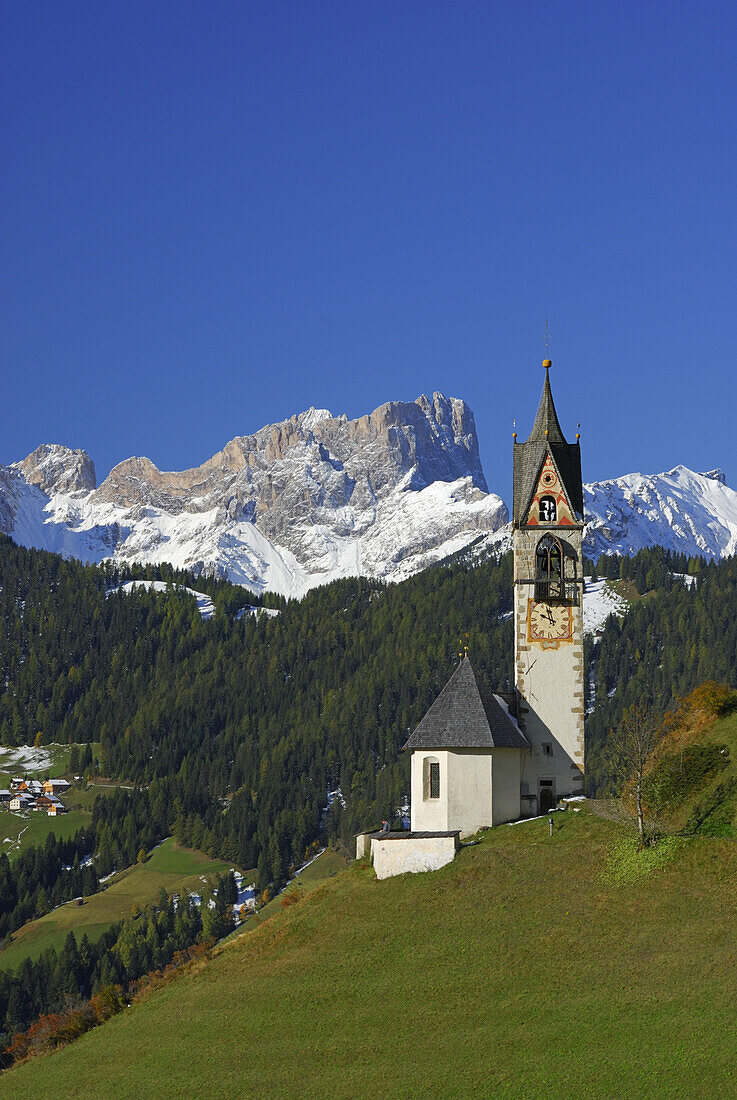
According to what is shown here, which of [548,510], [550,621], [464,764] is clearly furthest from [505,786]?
[548,510]

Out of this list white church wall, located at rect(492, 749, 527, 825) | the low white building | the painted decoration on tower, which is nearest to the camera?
the low white building

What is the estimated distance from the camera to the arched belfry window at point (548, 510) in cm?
8169

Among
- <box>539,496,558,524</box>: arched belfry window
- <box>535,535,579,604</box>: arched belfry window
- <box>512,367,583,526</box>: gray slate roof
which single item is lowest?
<box>535,535,579,604</box>: arched belfry window

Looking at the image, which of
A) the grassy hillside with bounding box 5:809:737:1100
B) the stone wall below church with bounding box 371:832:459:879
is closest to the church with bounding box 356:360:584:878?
the stone wall below church with bounding box 371:832:459:879

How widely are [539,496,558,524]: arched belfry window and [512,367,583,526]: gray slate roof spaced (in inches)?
35.6

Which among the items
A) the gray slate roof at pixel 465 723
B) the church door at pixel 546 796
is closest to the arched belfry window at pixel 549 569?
the gray slate roof at pixel 465 723

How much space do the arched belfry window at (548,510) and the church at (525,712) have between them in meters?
0.06

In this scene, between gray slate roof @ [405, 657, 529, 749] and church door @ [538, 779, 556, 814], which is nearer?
gray slate roof @ [405, 657, 529, 749]

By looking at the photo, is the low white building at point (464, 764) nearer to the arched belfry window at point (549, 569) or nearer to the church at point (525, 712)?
the church at point (525, 712)

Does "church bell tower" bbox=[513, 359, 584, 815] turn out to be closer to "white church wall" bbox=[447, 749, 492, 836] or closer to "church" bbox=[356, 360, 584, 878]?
"church" bbox=[356, 360, 584, 878]

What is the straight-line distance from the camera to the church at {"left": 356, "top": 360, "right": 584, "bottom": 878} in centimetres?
7175

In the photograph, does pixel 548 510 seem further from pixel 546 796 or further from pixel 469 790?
pixel 469 790

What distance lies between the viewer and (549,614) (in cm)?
8025

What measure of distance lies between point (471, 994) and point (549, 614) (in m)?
32.0
